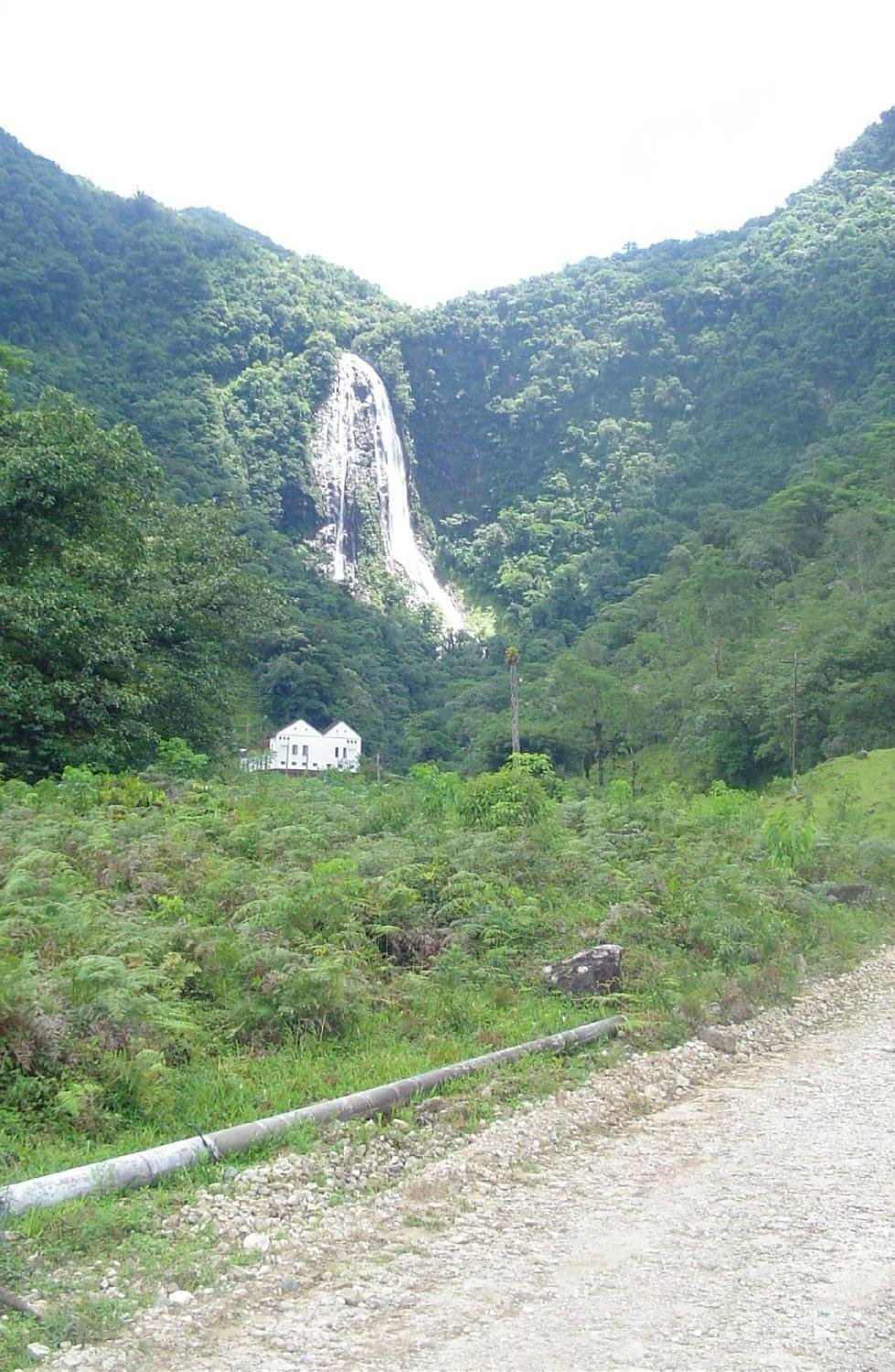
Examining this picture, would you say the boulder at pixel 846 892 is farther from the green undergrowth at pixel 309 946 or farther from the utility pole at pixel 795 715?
the utility pole at pixel 795 715

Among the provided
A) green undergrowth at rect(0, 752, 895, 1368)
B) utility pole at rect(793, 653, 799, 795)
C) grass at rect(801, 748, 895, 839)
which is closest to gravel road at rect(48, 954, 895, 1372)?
green undergrowth at rect(0, 752, 895, 1368)

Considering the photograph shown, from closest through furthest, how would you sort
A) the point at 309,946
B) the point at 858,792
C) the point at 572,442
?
the point at 309,946 → the point at 858,792 → the point at 572,442

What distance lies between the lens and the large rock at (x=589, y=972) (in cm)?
824

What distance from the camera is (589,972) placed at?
27.2 ft

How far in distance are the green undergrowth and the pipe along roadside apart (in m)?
0.09

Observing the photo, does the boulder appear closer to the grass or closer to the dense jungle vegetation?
the dense jungle vegetation

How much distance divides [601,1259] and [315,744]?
207 feet

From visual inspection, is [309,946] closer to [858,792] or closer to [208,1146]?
[208,1146]

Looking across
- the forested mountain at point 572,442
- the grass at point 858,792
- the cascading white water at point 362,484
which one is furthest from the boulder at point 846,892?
the cascading white water at point 362,484

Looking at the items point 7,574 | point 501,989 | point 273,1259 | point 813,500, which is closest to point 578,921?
point 501,989

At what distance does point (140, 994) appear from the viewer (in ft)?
19.6

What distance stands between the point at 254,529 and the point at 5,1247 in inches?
3312

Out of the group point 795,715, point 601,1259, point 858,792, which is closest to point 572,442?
point 795,715

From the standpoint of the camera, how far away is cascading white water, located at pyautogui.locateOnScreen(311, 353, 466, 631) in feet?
332
